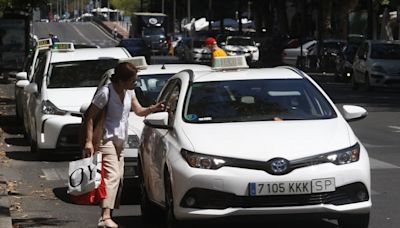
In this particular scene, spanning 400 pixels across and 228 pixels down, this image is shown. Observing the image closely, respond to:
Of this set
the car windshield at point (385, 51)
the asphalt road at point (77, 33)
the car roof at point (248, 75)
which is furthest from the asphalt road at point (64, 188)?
the asphalt road at point (77, 33)

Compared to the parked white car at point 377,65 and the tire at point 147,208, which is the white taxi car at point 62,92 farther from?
the parked white car at point 377,65

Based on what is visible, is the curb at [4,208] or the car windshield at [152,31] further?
the car windshield at [152,31]

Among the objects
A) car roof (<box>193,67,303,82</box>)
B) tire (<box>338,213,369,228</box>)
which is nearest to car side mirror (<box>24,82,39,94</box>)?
car roof (<box>193,67,303,82</box>)

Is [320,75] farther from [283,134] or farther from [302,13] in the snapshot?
[283,134]

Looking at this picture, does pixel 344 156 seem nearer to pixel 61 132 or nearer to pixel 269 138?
pixel 269 138

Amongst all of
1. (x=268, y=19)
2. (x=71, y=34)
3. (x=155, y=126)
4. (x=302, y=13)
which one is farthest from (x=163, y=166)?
(x=71, y=34)

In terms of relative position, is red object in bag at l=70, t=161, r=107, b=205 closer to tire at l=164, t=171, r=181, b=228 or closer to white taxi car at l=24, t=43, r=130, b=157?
tire at l=164, t=171, r=181, b=228

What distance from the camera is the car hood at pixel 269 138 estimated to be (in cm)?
878

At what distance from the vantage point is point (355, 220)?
30.0 ft

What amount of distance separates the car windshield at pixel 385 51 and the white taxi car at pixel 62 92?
1810 centimetres

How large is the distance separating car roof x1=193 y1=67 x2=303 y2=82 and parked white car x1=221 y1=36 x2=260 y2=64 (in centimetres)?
4522

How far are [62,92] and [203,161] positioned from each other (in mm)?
8077

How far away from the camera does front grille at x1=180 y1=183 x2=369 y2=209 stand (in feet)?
28.6

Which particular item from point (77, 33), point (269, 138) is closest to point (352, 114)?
point (269, 138)
